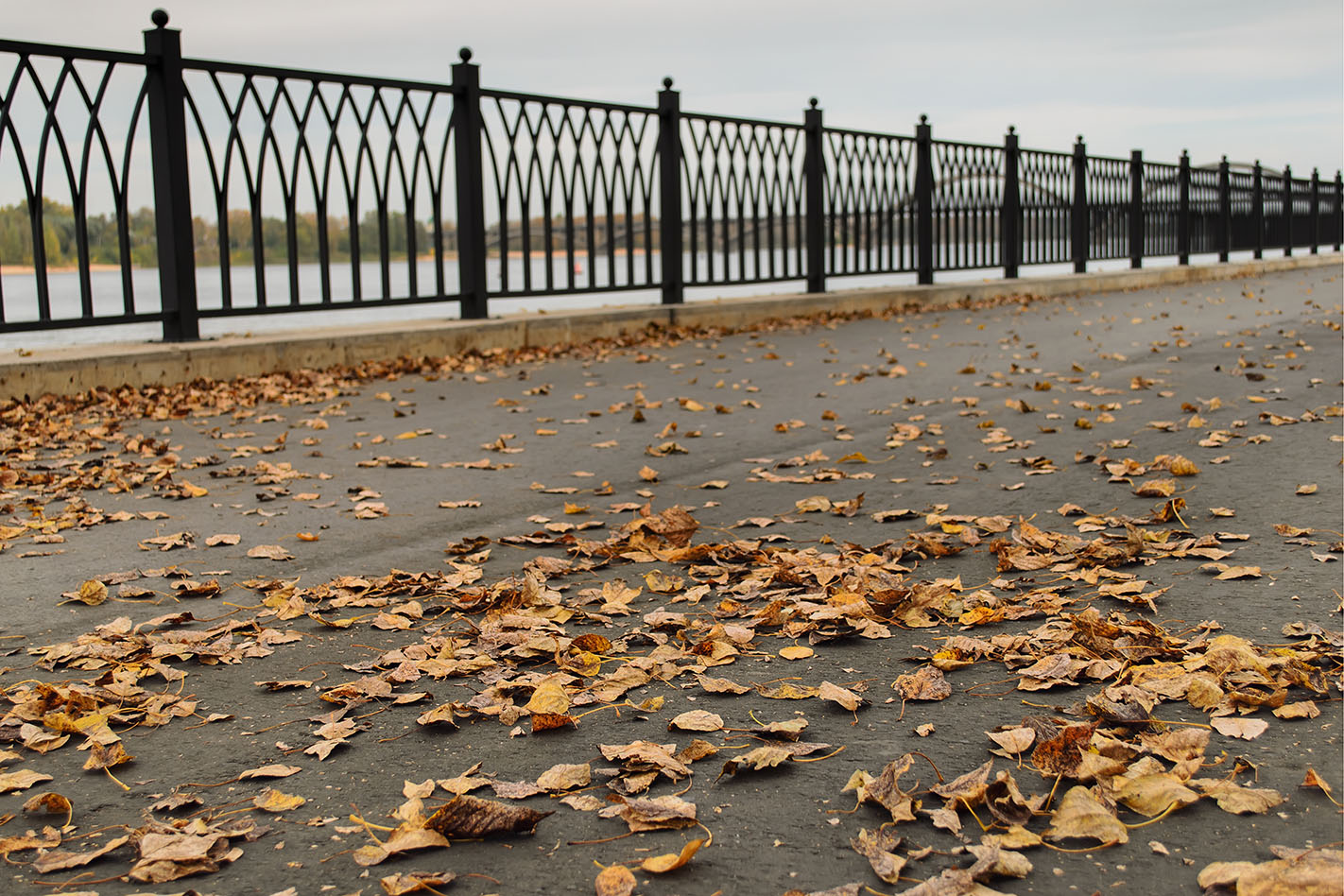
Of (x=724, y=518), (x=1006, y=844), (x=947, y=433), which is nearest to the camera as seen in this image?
(x=1006, y=844)

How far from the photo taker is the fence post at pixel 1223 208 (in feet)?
85.5

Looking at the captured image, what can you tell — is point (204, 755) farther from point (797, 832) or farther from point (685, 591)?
point (685, 591)

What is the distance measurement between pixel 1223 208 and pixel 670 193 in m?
Answer: 19.4

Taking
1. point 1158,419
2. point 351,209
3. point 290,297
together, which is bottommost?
point 1158,419

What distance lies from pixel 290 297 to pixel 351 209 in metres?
0.91

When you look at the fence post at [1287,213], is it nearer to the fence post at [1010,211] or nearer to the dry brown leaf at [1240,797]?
the fence post at [1010,211]

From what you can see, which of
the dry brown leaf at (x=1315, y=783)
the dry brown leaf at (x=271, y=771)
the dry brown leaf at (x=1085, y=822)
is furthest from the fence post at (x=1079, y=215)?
the dry brown leaf at (x=271, y=771)

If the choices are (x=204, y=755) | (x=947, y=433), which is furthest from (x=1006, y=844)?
(x=947, y=433)

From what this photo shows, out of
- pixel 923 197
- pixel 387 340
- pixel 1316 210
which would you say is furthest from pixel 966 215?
pixel 1316 210

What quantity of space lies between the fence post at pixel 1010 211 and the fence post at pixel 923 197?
7.67 feet

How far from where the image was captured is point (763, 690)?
8.72 feet

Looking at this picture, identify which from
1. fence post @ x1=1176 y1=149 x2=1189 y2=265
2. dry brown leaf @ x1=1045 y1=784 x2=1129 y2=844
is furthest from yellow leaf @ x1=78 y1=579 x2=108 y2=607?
fence post @ x1=1176 y1=149 x2=1189 y2=265

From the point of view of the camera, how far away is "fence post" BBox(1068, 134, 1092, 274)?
19672mm

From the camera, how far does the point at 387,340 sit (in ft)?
30.5
